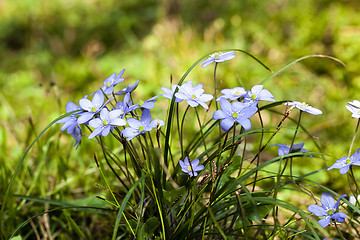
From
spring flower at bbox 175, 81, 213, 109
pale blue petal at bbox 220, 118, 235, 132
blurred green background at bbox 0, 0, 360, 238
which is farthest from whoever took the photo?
blurred green background at bbox 0, 0, 360, 238

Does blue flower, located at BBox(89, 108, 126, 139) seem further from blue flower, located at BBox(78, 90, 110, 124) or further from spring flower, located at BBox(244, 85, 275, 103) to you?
spring flower, located at BBox(244, 85, 275, 103)

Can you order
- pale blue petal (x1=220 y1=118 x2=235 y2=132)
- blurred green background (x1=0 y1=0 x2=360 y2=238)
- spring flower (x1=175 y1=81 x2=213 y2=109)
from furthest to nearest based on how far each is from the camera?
1. blurred green background (x1=0 y1=0 x2=360 y2=238)
2. spring flower (x1=175 y1=81 x2=213 y2=109)
3. pale blue petal (x1=220 y1=118 x2=235 y2=132)

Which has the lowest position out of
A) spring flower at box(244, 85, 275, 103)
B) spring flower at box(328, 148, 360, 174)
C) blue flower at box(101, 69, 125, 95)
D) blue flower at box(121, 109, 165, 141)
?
spring flower at box(328, 148, 360, 174)

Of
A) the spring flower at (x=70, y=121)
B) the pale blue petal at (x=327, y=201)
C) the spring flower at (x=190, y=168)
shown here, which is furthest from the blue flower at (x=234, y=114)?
the spring flower at (x=70, y=121)

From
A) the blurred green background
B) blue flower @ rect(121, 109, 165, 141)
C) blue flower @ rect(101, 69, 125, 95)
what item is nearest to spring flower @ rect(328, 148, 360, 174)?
blue flower @ rect(121, 109, 165, 141)

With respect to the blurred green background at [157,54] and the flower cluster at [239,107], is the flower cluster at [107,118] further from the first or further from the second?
the blurred green background at [157,54]

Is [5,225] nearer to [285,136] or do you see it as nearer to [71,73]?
[285,136]

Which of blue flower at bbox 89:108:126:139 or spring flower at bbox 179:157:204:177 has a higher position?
blue flower at bbox 89:108:126:139

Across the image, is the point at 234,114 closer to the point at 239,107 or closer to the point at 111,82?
the point at 239,107
